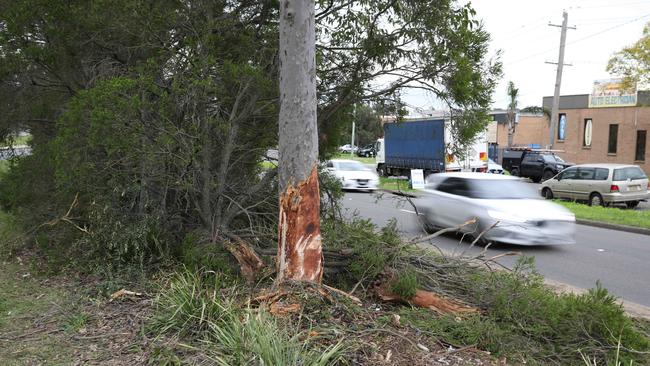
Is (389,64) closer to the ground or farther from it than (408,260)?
farther from it

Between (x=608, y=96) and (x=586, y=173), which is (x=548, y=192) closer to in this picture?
(x=586, y=173)

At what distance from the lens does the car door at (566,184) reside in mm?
21219

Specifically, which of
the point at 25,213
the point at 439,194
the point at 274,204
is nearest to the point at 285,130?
the point at 274,204

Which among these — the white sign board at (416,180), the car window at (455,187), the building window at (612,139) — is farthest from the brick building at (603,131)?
the car window at (455,187)

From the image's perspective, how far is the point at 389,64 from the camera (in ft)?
25.4

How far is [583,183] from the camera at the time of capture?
2072 cm

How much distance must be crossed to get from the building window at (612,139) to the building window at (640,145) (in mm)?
1529

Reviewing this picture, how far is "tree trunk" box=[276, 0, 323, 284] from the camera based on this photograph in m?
5.19

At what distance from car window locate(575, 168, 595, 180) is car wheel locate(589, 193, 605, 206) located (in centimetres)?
64

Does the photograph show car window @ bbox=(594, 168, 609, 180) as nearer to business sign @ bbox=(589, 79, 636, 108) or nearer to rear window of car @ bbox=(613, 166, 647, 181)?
rear window of car @ bbox=(613, 166, 647, 181)

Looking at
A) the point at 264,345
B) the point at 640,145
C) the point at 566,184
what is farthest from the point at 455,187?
the point at 640,145

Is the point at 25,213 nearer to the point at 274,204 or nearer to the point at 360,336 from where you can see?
the point at 274,204

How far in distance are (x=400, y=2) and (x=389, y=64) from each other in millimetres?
826

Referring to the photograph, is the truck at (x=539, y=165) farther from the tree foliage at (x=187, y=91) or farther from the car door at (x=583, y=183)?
the tree foliage at (x=187, y=91)
